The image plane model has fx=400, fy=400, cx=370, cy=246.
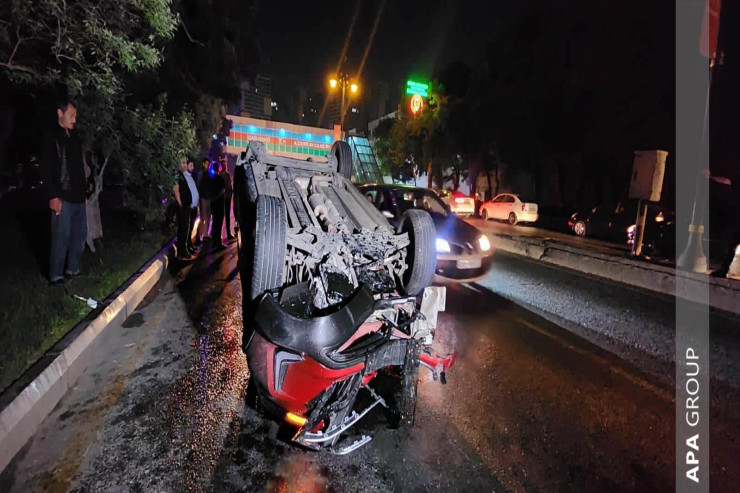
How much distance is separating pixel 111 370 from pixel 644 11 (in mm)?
24902

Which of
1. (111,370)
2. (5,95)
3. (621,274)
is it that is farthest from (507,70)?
(111,370)

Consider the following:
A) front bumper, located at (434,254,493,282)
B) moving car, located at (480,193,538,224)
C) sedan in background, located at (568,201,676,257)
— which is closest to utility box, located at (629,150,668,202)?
sedan in background, located at (568,201,676,257)

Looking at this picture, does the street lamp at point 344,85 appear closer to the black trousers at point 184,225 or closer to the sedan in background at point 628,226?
the sedan in background at point 628,226

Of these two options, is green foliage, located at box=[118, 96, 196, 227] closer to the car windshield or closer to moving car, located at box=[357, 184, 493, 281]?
moving car, located at box=[357, 184, 493, 281]

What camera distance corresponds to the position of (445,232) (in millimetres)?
6777

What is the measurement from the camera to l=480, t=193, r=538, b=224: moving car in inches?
741

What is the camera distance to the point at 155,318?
498 cm

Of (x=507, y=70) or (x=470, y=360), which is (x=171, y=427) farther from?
(x=507, y=70)

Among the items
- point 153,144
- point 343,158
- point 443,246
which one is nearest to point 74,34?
point 153,144

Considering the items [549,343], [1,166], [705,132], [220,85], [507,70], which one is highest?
[507,70]

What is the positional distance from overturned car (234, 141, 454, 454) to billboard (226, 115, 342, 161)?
1597 inches

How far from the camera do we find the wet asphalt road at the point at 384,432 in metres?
2.44

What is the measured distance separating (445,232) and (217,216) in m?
5.40

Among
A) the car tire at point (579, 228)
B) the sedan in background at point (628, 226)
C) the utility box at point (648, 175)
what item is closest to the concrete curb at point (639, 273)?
the utility box at point (648, 175)
